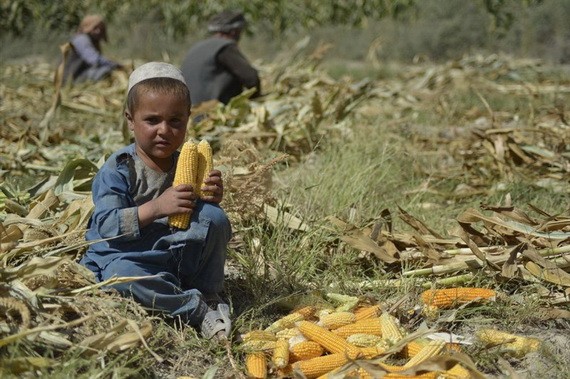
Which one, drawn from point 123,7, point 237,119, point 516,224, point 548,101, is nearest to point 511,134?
point 237,119

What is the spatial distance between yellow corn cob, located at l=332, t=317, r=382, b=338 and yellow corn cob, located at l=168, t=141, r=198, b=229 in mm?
700

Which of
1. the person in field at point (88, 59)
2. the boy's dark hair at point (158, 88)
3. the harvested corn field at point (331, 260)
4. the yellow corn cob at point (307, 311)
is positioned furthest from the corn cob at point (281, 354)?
the person in field at point (88, 59)

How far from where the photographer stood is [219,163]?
441 cm

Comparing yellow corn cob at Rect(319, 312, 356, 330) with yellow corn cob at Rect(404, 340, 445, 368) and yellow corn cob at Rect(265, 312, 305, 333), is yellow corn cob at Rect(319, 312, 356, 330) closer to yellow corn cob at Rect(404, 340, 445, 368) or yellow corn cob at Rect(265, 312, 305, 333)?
yellow corn cob at Rect(265, 312, 305, 333)

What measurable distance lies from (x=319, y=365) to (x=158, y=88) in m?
1.17

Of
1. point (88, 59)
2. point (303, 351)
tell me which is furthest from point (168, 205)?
point (88, 59)

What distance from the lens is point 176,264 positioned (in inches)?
134

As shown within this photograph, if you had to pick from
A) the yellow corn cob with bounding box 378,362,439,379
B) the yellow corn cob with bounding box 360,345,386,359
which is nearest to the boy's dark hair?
the yellow corn cob with bounding box 360,345,386,359

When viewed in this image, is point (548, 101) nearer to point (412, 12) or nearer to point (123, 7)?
point (412, 12)

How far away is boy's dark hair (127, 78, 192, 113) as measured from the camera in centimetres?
329

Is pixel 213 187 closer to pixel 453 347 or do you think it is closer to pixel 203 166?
pixel 203 166

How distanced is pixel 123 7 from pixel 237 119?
12.7 meters

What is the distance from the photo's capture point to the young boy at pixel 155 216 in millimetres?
3184

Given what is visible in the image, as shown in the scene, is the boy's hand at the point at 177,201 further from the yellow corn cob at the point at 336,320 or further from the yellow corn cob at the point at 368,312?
the yellow corn cob at the point at 368,312
